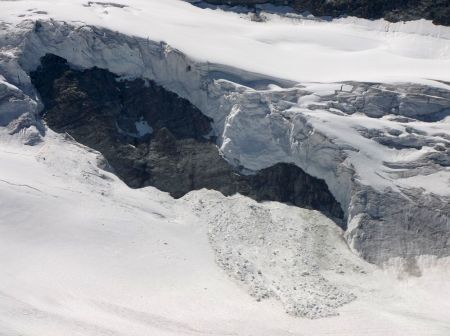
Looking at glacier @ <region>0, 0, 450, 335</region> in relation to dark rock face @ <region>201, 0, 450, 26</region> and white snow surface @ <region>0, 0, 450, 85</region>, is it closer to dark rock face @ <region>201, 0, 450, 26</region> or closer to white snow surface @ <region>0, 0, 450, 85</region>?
white snow surface @ <region>0, 0, 450, 85</region>

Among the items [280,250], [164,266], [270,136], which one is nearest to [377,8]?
[270,136]

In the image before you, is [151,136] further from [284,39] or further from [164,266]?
[284,39]

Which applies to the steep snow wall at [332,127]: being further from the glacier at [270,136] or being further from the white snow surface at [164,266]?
the white snow surface at [164,266]

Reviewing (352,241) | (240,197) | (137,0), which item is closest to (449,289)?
(352,241)

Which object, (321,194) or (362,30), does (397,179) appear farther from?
(362,30)

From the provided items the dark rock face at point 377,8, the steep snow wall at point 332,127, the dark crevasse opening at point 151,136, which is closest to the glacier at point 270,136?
the steep snow wall at point 332,127

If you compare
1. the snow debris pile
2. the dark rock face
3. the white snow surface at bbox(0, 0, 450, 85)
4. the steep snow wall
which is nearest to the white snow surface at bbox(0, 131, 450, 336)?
the snow debris pile
